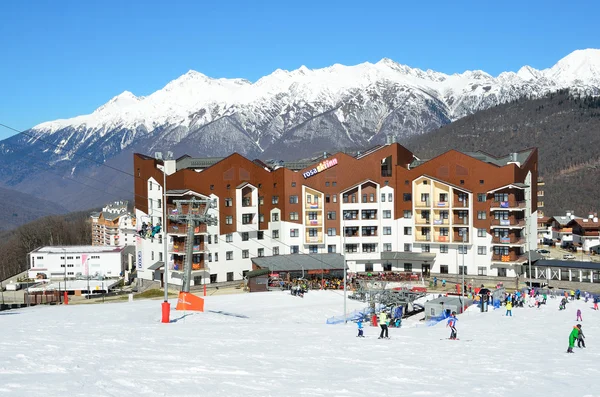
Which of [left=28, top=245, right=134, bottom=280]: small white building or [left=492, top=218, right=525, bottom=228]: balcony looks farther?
[left=28, top=245, right=134, bottom=280]: small white building

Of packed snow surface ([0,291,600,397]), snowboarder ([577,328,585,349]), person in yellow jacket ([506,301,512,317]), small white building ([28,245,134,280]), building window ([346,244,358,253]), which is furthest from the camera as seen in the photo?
small white building ([28,245,134,280])

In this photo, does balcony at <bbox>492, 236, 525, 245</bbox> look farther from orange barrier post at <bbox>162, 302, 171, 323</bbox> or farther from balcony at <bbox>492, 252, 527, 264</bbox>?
orange barrier post at <bbox>162, 302, 171, 323</bbox>

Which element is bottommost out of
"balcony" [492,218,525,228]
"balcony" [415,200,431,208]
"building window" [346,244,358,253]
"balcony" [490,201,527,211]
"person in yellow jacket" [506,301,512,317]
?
"person in yellow jacket" [506,301,512,317]

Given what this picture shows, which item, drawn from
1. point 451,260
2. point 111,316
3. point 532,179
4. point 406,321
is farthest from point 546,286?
point 111,316

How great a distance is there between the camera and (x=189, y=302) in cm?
4350

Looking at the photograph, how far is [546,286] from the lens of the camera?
7112cm

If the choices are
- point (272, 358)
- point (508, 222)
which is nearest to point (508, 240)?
point (508, 222)

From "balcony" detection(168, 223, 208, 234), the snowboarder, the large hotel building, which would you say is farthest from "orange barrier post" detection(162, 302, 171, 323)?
the large hotel building

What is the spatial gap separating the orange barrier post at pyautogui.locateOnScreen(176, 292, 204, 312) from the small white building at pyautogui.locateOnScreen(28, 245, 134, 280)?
6464 centimetres

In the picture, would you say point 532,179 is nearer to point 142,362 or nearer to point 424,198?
point 424,198

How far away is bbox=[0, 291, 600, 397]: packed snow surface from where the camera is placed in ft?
65.0

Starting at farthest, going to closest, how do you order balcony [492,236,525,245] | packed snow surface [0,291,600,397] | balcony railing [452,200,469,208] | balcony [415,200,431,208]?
balcony [415,200,431,208]
balcony railing [452,200,469,208]
balcony [492,236,525,245]
packed snow surface [0,291,600,397]

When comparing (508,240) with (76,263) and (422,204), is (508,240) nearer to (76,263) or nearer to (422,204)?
(422,204)

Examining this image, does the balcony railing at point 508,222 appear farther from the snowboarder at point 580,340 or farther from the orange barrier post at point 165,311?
the orange barrier post at point 165,311
